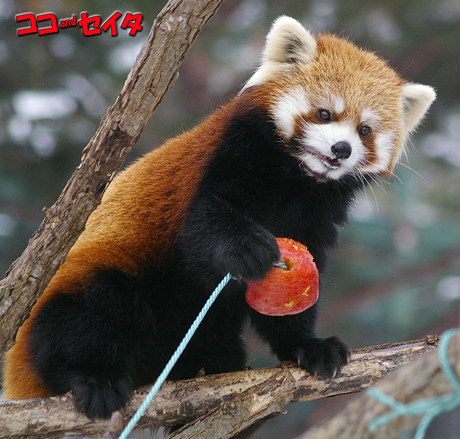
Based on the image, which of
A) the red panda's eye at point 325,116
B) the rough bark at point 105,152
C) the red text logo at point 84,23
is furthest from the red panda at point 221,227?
the red text logo at point 84,23

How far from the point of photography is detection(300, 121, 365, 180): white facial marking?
259cm

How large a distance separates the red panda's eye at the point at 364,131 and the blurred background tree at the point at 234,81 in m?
5.16

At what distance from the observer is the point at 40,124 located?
8016 mm

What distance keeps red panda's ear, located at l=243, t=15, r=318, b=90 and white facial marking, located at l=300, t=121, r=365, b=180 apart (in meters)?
0.49

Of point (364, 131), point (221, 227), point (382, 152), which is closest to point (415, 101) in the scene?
point (382, 152)

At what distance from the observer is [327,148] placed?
2.58 m

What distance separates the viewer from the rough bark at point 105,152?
2.06 meters

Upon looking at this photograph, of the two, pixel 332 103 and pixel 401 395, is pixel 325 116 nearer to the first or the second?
Result: pixel 332 103

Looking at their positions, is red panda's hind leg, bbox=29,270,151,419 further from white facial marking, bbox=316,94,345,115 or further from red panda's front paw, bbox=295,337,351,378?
white facial marking, bbox=316,94,345,115

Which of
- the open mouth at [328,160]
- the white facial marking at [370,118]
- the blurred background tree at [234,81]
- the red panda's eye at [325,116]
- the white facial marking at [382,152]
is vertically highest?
the red panda's eye at [325,116]

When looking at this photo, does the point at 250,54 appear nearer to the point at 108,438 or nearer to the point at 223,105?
the point at 223,105

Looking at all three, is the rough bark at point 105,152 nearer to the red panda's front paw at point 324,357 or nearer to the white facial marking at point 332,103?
the white facial marking at point 332,103

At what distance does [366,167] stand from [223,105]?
32.3 inches

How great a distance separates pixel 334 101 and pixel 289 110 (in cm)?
22
